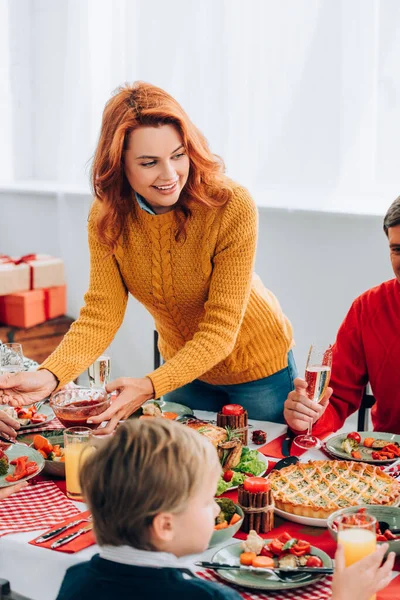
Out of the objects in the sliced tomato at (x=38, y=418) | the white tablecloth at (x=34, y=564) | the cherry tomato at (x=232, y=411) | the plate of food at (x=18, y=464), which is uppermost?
the cherry tomato at (x=232, y=411)

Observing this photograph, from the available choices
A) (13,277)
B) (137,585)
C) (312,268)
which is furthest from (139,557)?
(13,277)

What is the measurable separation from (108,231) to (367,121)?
1.91 metres

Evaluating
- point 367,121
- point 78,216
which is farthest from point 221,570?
point 78,216

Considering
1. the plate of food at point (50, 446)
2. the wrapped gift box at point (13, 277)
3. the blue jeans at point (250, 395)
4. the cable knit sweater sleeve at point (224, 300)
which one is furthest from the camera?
the wrapped gift box at point (13, 277)

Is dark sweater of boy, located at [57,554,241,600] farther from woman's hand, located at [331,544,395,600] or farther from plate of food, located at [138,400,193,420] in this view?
plate of food, located at [138,400,193,420]

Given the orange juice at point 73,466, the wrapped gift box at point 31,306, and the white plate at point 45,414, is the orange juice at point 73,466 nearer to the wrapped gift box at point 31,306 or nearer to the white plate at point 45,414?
the white plate at point 45,414

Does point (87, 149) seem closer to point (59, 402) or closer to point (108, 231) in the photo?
point (108, 231)

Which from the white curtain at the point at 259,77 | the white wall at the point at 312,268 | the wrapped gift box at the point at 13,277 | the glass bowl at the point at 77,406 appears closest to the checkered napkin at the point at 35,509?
the glass bowl at the point at 77,406

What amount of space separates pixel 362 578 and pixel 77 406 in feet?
3.04

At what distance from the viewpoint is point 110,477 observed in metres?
1.23

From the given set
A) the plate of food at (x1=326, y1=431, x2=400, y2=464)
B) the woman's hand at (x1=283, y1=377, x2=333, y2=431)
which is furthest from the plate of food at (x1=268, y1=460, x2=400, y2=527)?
the woman's hand at (x1=283, y1=377, x2=333, y2=431)

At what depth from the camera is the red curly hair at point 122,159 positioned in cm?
215

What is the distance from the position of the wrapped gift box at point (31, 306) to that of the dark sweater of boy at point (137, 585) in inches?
129

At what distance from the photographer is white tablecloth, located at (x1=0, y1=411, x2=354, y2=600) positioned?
157cm
